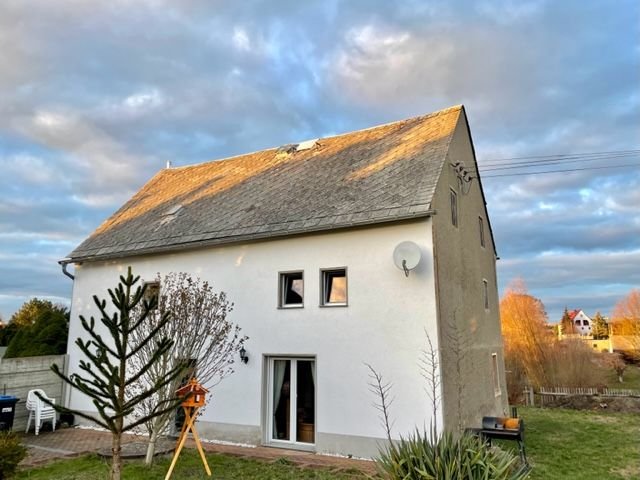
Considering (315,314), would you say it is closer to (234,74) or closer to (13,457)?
(13,457)

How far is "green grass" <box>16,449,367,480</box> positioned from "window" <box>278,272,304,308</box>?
12.0 feet

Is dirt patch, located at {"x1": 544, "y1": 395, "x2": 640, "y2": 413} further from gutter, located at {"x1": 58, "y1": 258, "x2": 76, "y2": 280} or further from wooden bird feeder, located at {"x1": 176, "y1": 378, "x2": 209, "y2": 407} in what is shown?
gutter, located at {"x1": 58, "y1": 258, "x2": 76, "y2": 280}

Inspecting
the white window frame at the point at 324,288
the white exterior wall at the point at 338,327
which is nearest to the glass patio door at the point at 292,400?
the white exterior wall at the point at 338,327

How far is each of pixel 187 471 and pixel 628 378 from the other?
32603 mm

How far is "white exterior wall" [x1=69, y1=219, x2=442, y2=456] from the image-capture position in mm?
9234

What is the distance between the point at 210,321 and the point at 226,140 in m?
13.4

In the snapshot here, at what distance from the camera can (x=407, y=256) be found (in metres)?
9.09

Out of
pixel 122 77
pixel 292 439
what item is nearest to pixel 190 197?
pixel 122 77

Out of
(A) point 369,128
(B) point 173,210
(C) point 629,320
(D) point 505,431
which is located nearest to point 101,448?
(B) point 173,210

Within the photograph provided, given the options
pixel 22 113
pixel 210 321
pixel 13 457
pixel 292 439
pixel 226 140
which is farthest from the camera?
pixel 226 140

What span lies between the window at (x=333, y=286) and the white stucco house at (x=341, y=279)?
0.03 meters

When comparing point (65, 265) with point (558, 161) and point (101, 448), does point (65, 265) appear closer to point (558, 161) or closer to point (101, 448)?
point (101, 448)

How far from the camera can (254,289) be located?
11.3 metres

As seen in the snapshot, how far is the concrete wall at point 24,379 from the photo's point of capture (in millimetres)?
12258
